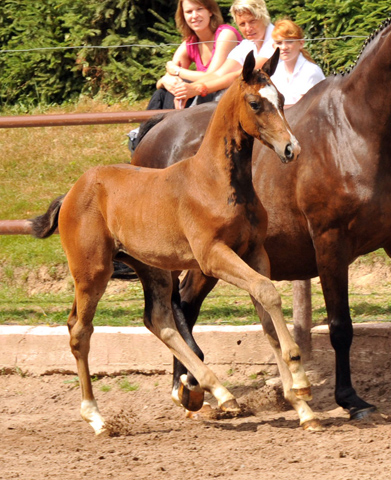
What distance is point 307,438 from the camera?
4.44 meters

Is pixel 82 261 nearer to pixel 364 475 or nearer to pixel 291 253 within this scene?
pixel 291 253

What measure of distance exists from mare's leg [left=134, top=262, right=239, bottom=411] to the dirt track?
13.6 inches

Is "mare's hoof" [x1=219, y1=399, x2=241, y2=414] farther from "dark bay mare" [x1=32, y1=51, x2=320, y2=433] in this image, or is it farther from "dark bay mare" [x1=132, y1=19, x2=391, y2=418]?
"dark bay mare" [x1=132, y1=19, x2=391, y2=418]

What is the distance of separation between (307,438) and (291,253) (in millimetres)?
1310

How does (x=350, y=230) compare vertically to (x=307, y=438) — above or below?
above

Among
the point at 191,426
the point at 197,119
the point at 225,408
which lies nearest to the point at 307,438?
the point at 225,408

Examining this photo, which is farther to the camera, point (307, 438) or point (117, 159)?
point (117, 159)

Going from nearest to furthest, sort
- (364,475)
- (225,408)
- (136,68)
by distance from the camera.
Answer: (364,475), (225,408), (136,68)

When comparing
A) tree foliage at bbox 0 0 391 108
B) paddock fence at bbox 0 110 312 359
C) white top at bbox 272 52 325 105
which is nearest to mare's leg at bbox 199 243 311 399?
paddock fence at bbox 0 110 312 359

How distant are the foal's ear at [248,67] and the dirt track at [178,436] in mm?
1863

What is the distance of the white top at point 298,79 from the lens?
6.12 meters


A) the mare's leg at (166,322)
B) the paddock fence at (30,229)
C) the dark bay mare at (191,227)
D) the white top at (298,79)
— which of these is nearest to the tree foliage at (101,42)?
the paddock fence at (30,229)

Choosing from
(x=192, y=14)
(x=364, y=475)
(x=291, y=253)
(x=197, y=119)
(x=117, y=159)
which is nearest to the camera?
(x=364, y=475)

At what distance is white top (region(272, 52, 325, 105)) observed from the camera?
612 cm
